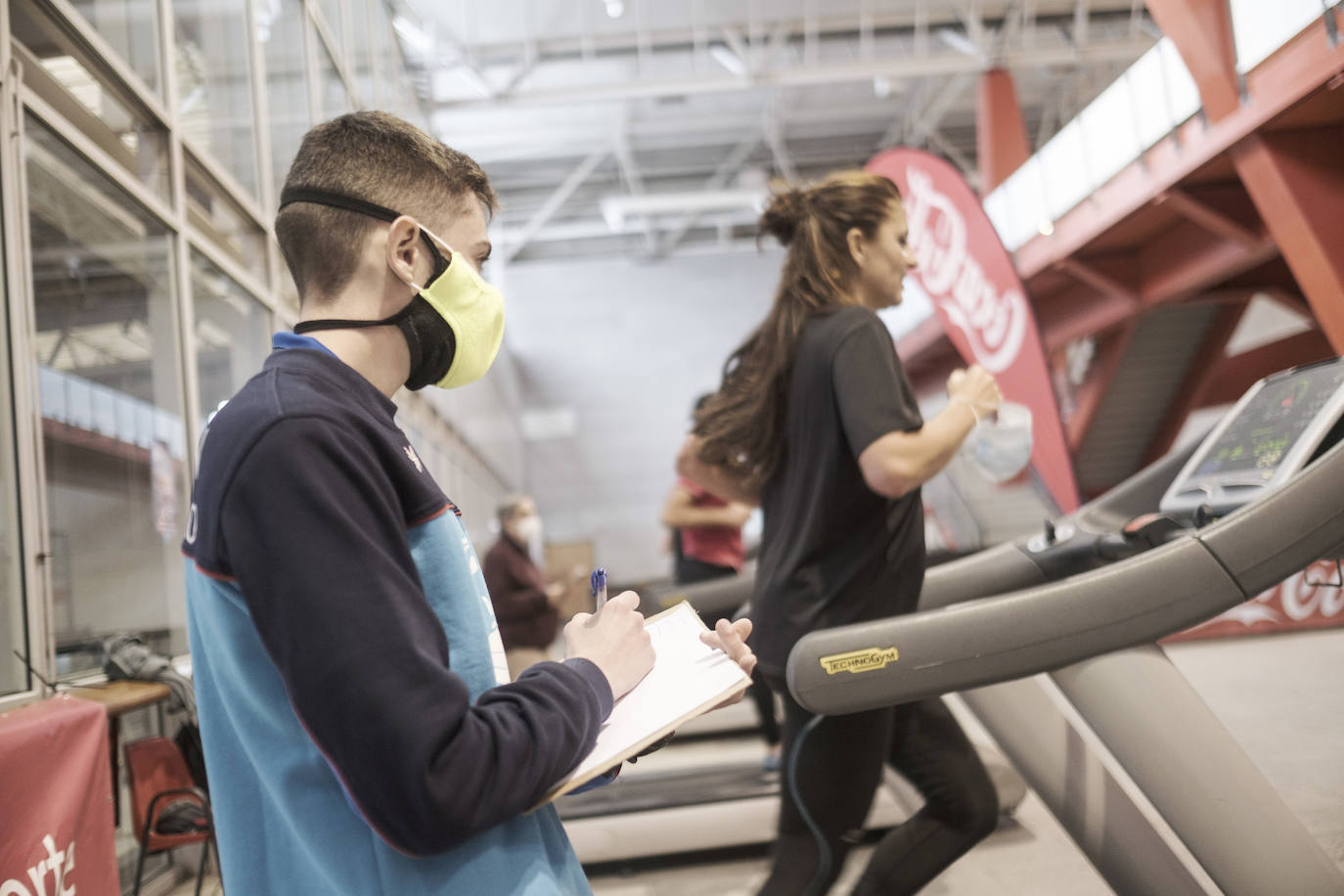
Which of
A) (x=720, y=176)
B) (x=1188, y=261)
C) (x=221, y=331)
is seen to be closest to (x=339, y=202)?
(x=221, y=331)

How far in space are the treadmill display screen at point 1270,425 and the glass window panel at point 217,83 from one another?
429cm

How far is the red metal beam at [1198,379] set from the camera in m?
10.7

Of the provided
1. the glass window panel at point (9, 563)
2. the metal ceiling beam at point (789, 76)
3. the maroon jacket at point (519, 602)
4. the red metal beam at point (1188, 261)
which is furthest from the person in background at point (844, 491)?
the metal ceiling beam at point (789, 76)

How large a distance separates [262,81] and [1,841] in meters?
4.92

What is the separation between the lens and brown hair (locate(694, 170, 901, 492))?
1.88 metres

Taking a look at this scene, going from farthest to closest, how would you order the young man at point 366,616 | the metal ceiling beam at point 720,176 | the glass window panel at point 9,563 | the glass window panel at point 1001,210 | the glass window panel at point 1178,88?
1. the metal ceiling beam at point 720,176
2. the glass window panel at point 1001,210
3. the glass window panel at point 1178,88
4. the glass window panel at point 9,563
5. the young man at point 366,616

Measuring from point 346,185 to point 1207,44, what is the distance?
20.4 feet

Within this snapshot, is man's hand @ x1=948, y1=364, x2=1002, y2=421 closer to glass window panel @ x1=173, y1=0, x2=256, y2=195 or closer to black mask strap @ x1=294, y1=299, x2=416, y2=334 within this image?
black mask strap @ x1=294, y1=299, x2=416, y2=334

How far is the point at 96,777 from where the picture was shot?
2121 mm

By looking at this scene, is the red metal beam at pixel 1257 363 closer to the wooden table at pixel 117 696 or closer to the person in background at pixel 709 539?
the person in background at pixel 709 539

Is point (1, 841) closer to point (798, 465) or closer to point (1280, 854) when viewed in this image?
point (798, 465)

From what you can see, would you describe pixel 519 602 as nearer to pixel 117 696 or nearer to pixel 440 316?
pixel 117 696

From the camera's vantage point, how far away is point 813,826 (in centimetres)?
169

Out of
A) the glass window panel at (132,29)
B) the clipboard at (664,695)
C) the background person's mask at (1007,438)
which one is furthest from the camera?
the glass window panel at (132,29)
